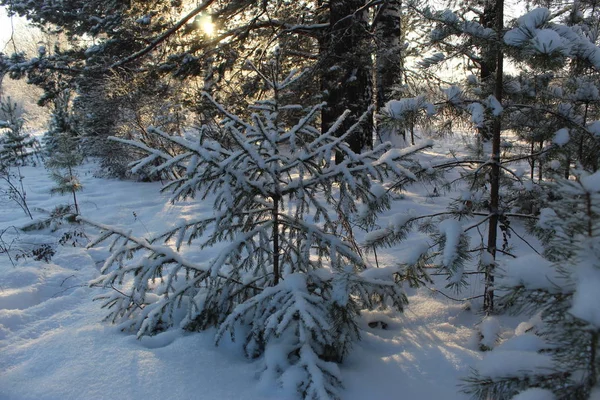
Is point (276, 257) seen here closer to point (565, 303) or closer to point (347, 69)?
point (565, 303)

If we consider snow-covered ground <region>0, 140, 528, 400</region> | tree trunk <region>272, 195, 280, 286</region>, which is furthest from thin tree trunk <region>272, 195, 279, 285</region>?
snow-covered ground <region>0, 140, 528, 400</region>

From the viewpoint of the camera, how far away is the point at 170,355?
2.42 metres

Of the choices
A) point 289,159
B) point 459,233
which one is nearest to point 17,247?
point 289,159

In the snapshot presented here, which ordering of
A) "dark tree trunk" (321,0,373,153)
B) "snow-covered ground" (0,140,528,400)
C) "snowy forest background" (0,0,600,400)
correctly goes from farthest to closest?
"dark tree trunk" (321,0,373,153) → "snow-covered ground" (0,140,528,400) → "snowy forest background" (0,0,600,400)

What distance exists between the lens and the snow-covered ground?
2.13m

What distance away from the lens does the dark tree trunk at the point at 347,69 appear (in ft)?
20.2

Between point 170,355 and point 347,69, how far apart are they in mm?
5484

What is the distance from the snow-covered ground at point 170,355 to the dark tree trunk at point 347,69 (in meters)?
4.02

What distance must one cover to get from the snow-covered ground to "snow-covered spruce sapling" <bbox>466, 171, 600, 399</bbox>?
0.80 meters

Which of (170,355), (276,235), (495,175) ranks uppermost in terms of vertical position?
(495,175)

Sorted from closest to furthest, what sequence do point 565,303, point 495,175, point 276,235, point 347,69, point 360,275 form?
point 565,303 → point 360,275 → point 276,235 → point 495,175 → point 347,69

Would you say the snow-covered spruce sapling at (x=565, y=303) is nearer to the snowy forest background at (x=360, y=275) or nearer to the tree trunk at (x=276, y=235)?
the snowy forest background at (x=360, y=275)

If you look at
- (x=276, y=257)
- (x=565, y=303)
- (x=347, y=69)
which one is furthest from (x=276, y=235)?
(x=347, y=69)

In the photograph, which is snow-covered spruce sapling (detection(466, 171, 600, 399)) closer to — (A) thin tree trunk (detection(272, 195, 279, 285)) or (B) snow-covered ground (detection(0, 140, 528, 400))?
(B) snow-covered ground (detection(0, 140, 528, 400))
